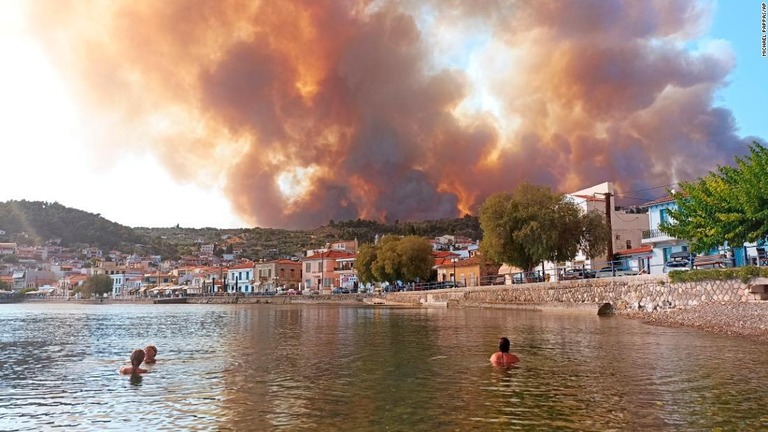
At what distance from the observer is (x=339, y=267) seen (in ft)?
376

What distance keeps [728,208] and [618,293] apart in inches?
413

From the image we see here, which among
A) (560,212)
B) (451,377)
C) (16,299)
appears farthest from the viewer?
(16,299)

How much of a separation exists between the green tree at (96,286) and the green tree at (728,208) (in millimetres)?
131341

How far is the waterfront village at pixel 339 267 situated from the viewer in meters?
49.4

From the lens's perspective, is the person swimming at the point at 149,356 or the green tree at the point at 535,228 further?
the green tree at the point at 535,228

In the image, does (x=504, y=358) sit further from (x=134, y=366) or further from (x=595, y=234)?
(x=595, y=234)

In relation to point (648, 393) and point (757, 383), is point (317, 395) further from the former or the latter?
point (757, 383)

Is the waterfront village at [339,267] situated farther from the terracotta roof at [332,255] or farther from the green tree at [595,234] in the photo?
the green tree at [595,234]

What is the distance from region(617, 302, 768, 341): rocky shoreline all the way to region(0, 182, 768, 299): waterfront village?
12.0 feet

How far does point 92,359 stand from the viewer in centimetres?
1858

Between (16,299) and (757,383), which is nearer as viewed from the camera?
(757,383)

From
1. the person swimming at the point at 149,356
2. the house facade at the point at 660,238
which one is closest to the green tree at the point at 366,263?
the house facade at the point at 660,238

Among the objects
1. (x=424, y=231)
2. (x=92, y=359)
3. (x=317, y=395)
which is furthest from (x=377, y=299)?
(x=424, y=231)

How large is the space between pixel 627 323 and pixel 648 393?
20.1 metres
